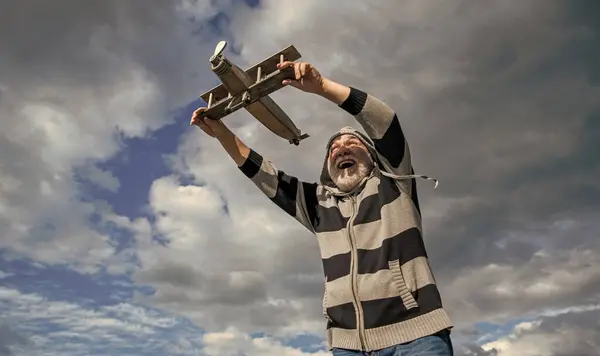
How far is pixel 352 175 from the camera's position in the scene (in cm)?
620

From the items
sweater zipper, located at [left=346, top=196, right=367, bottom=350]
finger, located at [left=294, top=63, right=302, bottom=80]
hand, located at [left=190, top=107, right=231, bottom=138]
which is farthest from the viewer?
hand, located at [left=190, top=107, right=231, bottom=138]

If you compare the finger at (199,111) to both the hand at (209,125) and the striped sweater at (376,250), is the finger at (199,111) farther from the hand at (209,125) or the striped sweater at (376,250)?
the striped sweater at (376,250)

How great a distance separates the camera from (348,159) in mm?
6312

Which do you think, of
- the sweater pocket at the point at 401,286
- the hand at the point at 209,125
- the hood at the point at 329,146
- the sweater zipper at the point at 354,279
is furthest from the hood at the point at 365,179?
the hand at the point at 209,125

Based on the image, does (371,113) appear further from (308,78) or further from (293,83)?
(293,83)

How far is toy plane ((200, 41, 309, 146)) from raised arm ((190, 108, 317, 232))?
282 mm

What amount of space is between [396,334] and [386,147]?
84.4 inches

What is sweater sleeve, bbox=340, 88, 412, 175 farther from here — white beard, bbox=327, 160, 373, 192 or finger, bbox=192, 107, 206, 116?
finger, bbox=192, 107, 206, 116

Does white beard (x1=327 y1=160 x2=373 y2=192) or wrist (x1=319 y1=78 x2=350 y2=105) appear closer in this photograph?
wrist (x1=319 y1=78 x2=350 y2=105)

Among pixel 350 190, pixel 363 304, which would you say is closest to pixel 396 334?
pixel 363 304

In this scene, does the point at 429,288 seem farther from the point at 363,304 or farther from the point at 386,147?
the point at 386,147

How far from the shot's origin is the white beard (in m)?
6.14

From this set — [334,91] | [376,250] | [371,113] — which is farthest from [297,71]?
[376,250]

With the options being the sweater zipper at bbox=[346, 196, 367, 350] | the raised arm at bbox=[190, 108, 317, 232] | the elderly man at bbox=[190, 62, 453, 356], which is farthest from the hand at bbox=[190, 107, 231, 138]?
the sweater zipper at bbox=[346, 196, 367, 350]
